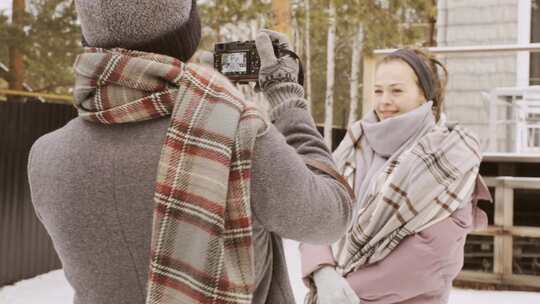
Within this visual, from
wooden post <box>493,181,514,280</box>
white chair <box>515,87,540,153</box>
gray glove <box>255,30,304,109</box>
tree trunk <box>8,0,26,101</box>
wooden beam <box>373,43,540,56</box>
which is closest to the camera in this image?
gray glove <box>255,30,304,109</box>

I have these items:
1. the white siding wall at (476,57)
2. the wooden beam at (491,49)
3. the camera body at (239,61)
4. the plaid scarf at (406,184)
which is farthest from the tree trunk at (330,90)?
the camera body at (239,61)

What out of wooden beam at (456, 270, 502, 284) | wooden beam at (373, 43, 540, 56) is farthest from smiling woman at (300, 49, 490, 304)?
wooden beam at (456, 270, 502, 284)

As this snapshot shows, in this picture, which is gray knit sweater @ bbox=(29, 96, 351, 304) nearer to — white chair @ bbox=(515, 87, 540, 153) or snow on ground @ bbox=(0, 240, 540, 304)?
snow on ground @ bbox=(0, 240, 540, 304)

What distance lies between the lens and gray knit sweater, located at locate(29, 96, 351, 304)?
115cm

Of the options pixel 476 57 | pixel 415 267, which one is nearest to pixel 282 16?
pixel 476 57

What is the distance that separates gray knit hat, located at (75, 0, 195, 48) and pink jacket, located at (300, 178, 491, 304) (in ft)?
4.14

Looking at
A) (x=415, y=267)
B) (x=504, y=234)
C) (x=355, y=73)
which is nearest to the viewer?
(x=415, y=267)

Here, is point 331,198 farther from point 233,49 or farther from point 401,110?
point 401,110

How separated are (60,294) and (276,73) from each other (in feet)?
17.9

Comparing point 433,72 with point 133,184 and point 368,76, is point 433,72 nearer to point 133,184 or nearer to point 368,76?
point 133,184

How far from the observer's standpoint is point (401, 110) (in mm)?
2510

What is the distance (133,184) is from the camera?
1158 mm

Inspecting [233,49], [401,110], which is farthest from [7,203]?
[233,49]

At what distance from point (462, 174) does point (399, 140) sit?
10.6 inches
